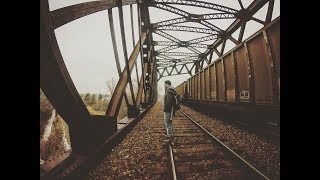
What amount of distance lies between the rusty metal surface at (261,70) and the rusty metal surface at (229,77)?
5.09ft

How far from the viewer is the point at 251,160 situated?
4348 mm

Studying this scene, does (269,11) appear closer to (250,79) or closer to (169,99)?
(250,79)

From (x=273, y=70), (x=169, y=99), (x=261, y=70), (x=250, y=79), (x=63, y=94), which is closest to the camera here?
(x=63, y=94)

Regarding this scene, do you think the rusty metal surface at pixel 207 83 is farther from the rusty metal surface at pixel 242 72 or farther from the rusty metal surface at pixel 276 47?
the rusty metal surface at pixel 276 47

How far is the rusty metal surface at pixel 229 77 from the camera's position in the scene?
785 centimetres

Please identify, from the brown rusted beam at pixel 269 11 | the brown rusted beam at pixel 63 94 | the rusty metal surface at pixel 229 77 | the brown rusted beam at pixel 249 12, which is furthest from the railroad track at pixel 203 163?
the brown rusted beam at pixel 249 12

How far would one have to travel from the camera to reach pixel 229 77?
8227 millimetres

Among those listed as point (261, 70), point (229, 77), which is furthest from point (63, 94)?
point (229, 77)

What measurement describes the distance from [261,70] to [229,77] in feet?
7.99

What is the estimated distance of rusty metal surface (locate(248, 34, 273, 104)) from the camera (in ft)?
17.8

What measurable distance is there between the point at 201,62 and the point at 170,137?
23.1 metres
